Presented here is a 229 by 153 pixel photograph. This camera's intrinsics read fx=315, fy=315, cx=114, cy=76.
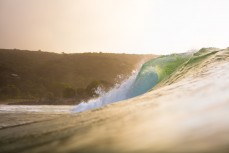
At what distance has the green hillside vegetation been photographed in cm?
4168

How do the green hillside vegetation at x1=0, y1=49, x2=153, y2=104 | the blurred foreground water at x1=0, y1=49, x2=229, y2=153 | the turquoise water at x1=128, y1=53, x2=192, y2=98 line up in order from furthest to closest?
the green hillside vegetation at x1=0, y1=49, x2=153, y2=104, the turquoise water at x1=128, y1=53, x2=192, y2=98, the blurred foreground water at x1=0, y1=49, x2=229, y2=153

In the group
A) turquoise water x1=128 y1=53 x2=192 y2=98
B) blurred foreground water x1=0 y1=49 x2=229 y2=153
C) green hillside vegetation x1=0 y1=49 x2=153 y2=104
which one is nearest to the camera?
blurred foreground water x1=0 y1=49 x2=229 y2=153

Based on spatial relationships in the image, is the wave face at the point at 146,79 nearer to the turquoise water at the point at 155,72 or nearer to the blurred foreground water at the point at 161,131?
the turquoise water at the point at 155,72

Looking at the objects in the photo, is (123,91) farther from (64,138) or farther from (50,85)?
(50,85)

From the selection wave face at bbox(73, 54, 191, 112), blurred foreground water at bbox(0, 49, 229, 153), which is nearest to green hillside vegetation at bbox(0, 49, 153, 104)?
wave face at bbox(73, 54, 191, 112)

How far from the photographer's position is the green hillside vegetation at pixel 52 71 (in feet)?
137

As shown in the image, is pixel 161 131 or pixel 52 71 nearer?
pixel 161 131

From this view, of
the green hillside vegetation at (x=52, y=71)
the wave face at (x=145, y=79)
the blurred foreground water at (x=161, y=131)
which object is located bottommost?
the green hillside vegetation at (x=52, y=71)

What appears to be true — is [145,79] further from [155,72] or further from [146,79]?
[155,72]

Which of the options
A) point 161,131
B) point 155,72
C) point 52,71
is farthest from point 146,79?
point 52,71

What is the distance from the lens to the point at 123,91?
10.6 metres

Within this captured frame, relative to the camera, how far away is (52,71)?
5206cm

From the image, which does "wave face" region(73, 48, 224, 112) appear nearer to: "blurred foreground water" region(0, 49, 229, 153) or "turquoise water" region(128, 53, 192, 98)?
"turquoise water" region(128, 53, 192, 98)

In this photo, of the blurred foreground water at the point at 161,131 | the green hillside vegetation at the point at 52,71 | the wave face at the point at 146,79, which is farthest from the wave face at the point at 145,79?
the green hillside vegetation at the point at 52,71
